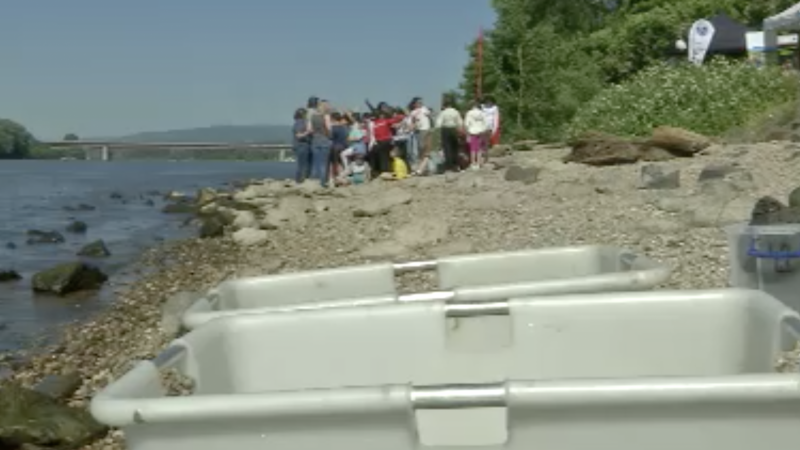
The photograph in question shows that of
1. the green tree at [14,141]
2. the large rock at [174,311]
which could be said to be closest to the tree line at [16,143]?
the green tree at [14,141]

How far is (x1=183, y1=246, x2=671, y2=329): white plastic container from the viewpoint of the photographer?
4.20 meters

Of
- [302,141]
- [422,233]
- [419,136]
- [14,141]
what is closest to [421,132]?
[419,136]

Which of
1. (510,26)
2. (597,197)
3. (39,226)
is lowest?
(39,226)

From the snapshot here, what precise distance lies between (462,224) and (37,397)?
275 inches

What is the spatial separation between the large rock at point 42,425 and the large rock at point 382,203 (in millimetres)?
9378

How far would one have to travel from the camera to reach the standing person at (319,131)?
19.6 meters

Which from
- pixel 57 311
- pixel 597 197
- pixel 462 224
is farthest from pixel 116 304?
pixel 597 197

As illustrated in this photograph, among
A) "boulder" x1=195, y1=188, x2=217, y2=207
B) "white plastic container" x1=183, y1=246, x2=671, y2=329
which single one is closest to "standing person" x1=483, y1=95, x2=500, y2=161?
"boulder" x1=195, y1=188, x2=217, y2=207

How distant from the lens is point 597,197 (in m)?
13.6

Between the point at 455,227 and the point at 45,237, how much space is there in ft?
57.7

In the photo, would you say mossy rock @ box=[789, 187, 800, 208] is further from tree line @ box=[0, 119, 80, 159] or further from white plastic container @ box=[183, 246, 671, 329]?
tree line @ box=[0, 119, 80, 159]

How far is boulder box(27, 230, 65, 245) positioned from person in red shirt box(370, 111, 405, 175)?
30.2 feet

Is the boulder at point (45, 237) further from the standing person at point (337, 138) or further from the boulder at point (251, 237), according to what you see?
the boulder at point (251, 237)

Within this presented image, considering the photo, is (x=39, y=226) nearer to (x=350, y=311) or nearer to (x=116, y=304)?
(x=116, y=304)
